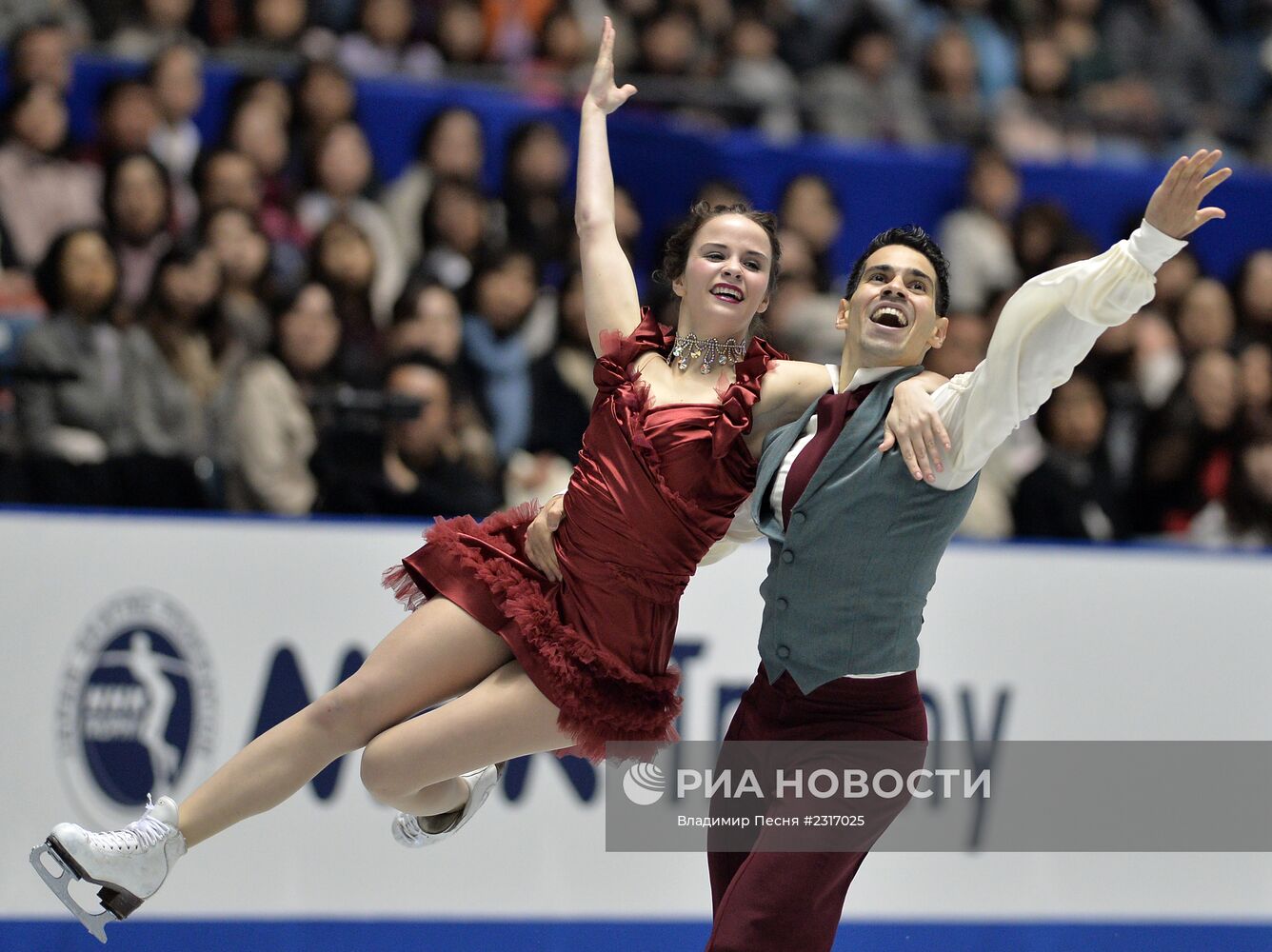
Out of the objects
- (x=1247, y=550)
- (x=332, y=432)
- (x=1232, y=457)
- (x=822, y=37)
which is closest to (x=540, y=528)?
(x=332, y=432)

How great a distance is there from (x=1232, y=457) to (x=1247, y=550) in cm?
104

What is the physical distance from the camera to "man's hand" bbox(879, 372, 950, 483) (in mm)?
3436

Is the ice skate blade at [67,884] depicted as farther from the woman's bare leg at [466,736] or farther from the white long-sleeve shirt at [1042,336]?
the white long-sleeve shirt at [1042,336]

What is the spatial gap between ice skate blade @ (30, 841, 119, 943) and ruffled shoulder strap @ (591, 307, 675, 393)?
1532mm


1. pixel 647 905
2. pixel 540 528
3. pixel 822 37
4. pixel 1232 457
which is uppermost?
pixel 822 37

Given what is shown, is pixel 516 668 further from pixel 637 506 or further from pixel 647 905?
pixel 647 905

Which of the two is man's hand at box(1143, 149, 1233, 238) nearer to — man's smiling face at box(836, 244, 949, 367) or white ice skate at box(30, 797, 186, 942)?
man's smiling face at box(836, 244, 949, 367)

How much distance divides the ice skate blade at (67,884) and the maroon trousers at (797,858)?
1323 millimetres

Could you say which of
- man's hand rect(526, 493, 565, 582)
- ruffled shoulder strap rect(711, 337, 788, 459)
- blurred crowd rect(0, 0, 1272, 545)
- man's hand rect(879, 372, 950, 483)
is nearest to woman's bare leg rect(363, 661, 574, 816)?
man's hand rect(526, 493, 565, 582)

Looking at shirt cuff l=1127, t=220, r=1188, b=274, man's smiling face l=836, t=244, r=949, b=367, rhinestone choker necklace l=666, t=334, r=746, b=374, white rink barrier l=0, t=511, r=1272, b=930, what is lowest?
white rink barrier l=0, t=511, r=1272, b=930

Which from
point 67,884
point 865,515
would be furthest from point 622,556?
point 67,884

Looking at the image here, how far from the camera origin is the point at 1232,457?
697 centimetres

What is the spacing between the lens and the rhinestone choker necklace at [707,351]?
383cm

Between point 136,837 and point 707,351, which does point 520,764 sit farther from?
point 707,351
